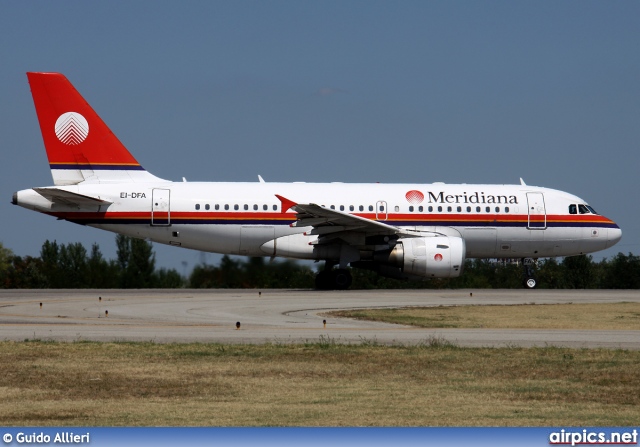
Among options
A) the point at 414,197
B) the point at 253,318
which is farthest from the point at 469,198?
the point at 253,318

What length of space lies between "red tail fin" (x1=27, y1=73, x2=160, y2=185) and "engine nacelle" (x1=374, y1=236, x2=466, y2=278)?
942 centimetres

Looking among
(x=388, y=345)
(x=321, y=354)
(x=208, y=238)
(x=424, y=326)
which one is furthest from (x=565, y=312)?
(x=208, y=238)

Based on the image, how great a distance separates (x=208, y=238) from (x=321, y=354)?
18626mm

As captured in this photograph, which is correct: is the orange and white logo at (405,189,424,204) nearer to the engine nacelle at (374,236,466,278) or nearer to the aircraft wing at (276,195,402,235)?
the aircraft wing at (276,195,402,235)

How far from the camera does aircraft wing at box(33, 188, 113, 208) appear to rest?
3319 centimetres

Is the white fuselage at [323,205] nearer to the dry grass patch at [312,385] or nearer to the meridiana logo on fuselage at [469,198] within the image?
the meridiana logo on fuselage at [469,198]

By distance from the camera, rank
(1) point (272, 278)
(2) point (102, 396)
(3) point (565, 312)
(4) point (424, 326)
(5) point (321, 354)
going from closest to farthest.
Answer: (2) point (102, 396), (5) point (321, 354), (4) point (424, 326), (3) point (565, 312), (1) point (272, 278)

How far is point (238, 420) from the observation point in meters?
11.3

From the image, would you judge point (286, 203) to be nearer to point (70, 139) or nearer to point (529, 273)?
point (70, 139)

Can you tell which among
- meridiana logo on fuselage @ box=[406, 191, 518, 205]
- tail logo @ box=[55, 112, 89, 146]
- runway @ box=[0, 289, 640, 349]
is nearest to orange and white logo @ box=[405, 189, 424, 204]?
meridiana logo on fuselage @ box=[406, 191, 518, 205]

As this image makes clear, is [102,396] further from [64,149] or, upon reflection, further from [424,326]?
[64,149]

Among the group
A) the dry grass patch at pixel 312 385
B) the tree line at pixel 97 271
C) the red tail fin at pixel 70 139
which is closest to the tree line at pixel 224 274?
the tree line at pixel 97 271

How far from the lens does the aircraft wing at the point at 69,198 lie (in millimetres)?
33188

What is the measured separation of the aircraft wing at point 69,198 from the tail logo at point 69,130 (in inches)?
97.6
